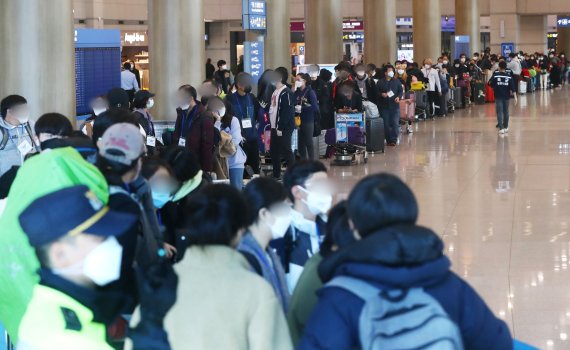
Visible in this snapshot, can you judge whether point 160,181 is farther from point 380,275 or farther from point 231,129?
point 231,129

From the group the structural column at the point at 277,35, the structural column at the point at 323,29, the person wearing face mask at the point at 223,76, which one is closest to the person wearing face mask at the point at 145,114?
the person wearing face mask at the point at 223,76

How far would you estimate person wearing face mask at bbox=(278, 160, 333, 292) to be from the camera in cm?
504

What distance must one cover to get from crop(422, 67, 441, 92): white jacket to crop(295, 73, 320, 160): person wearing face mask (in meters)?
12.5

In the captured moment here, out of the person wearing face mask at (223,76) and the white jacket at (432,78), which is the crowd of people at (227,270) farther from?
the white jacket at (432,78)

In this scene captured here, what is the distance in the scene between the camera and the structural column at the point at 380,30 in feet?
116

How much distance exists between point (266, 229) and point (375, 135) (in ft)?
51.2

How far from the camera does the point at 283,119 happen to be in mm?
15648

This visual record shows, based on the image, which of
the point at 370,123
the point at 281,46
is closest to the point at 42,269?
the point at 370,123

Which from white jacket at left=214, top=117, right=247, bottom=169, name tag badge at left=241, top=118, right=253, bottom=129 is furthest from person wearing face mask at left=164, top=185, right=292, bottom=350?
name tag badge at left=241, top=118, right=253, bottom=129

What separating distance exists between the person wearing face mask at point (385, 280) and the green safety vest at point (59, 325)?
2.27ft

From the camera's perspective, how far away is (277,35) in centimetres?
2550

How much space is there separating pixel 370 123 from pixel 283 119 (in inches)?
169

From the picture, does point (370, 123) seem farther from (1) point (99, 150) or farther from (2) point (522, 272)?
(1) point (99, 150)

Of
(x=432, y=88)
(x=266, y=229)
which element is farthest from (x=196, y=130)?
(x=432, y=88)
